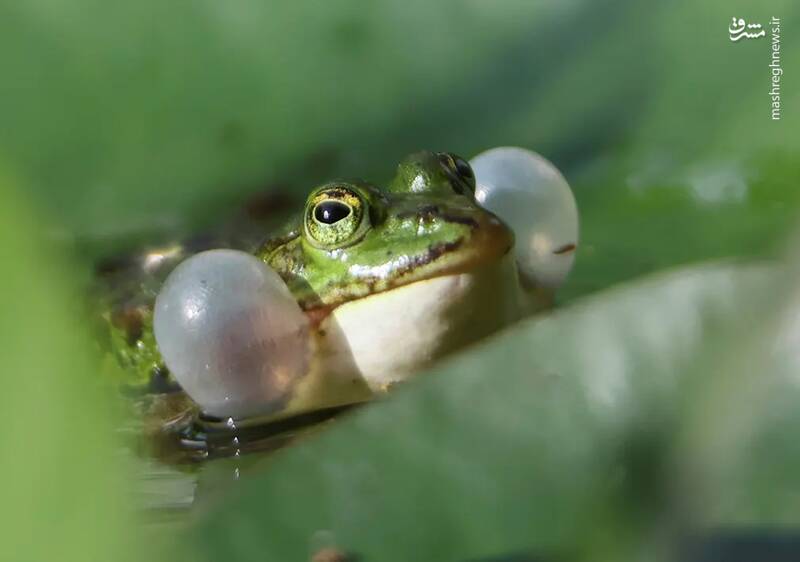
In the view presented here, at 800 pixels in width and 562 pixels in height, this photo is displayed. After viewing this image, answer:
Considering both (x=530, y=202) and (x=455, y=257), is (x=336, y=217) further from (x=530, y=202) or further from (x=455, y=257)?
(x=530, y=202)

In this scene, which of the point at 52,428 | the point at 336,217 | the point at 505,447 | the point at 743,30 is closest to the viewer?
the point at 52,428

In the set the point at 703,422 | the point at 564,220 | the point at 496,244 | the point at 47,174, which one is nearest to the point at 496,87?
the point at 564,220

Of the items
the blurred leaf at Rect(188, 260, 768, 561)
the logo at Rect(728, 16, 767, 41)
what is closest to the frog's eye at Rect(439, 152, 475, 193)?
the logo at Rect(728, 16, 767, 41)

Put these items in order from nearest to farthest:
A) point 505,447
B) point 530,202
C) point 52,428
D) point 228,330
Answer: point 52,428
point 505,447
point 228,330
point 530,202

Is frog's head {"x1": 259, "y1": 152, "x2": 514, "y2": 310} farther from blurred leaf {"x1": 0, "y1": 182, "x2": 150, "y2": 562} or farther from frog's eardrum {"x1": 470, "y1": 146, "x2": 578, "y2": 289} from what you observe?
blurred leaf {"x1": 0, "y1": 182, "x2": 150, "y2": 562}

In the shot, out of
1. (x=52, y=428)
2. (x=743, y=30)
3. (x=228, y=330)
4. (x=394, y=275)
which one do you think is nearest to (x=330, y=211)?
(x=394, y=275)

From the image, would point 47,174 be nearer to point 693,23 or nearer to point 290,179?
point 290,179

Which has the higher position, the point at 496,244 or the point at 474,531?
the point at 496,244
